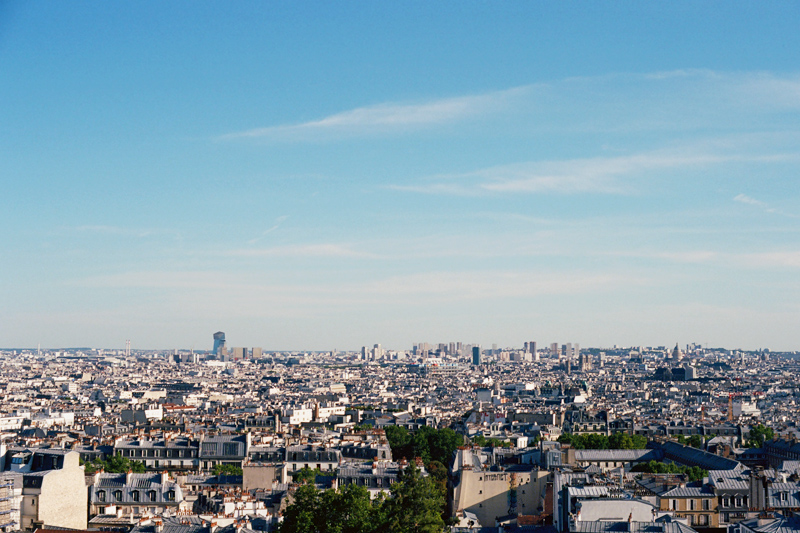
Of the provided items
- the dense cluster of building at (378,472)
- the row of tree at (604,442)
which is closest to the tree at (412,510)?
the dense cluster of building at (378,472)

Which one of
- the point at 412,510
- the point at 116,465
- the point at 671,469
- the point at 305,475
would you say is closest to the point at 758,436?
the point at 671,469

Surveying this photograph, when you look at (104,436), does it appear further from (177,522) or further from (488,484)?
(177,522)

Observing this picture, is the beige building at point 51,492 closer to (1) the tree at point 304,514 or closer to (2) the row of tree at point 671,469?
(1) the tree at point 304,514

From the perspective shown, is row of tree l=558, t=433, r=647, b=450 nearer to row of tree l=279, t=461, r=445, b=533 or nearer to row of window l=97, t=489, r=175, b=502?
row of window l=97, t=489, r=175, b=502

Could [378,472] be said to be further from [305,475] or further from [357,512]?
[357,512]

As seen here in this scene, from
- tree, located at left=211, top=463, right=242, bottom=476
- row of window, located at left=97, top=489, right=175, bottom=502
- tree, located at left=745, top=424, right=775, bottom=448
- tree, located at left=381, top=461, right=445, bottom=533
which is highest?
tree, located at left=745, top=424, right=775, bottom=448

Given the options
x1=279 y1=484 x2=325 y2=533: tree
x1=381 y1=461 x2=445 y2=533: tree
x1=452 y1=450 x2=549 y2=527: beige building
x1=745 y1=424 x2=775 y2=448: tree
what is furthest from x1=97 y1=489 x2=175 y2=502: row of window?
x1=745 y1=424 x2=775 y2=448: tree

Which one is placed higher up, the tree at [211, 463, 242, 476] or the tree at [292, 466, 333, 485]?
the tree at [292, 466, 333, 485]

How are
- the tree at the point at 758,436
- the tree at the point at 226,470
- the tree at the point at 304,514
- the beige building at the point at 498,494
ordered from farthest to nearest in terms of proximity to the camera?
the tree at the point at 758,436, the tree at the point at 226,470, the beige building at the point at 498,494, the tree at the point at 304,514
